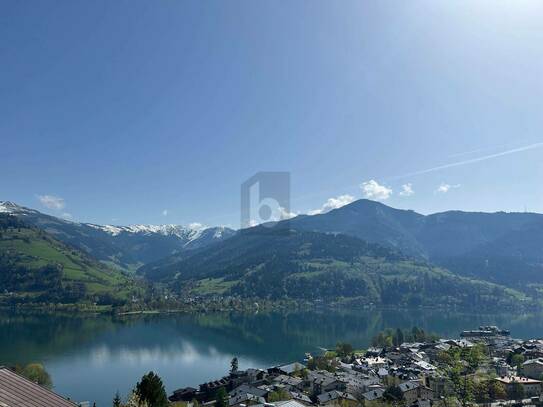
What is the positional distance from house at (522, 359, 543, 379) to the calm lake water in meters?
51.6

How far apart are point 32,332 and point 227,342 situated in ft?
192

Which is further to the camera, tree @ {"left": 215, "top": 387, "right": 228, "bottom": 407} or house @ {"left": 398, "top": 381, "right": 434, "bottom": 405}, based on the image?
house @ {"left": 398, "top": 381, "right": 434, "bottom": 405}

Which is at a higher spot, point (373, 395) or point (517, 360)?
point (517, 360)

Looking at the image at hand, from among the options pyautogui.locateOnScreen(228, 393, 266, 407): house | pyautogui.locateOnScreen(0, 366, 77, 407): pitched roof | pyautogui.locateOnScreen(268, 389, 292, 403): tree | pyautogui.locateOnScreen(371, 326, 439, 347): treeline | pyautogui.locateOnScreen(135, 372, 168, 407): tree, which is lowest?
pyautogui.locateOnScreen(228, 393, 266, 407): house

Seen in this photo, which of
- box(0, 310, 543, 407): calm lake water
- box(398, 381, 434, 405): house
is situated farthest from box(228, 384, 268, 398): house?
box(398, 381, 434, 405): house

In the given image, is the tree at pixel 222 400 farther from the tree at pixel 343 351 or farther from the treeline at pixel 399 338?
the treeline at pixel 399 338

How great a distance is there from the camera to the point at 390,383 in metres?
68.2

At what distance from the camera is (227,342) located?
447ft

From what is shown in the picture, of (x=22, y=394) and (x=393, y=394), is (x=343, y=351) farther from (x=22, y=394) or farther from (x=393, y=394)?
(x=22, y=394)

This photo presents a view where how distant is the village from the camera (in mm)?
56906

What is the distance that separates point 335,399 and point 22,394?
46.3 meters

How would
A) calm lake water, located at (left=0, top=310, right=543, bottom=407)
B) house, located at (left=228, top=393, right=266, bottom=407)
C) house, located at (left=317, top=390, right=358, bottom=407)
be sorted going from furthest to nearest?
calm lake water, located at (left=0, top=310, right=543, bottom=407), house, located at (left=317, top=390, right=358, bottom=407), house, located at (left=228, top=393, right=266, bottom=407)

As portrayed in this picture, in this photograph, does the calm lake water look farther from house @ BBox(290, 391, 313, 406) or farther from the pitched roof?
the pitched roof

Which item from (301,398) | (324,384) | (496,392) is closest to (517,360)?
(496,392)
